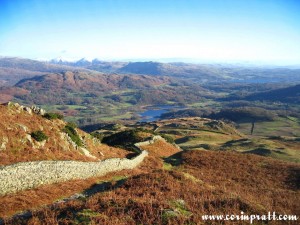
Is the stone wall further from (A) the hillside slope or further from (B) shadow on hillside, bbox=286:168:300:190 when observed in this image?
(B) shadow on hillside, bbox=286:168:300:190

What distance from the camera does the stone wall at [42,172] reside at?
88.7 feet

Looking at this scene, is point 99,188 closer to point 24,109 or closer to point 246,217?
point 246,217

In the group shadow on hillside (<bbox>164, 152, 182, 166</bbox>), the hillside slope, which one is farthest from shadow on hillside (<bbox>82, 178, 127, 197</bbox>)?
shadow on hillside (<bbox>164, 152, 182, 166</bbox>)

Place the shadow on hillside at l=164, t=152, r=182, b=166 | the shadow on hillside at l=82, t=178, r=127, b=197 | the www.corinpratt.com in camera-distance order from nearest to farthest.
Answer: the www.corinpratt.com < the shadow on hillside at l=82, t=178, r=127, b=197 < the shadow on hillside at l=164, t=152, r=182, b=166

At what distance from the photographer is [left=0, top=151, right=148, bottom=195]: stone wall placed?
2703 centimetres

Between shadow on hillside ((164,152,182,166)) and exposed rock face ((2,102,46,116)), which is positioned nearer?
exposed rock face ((2,102,46,116))

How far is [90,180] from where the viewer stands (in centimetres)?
3538

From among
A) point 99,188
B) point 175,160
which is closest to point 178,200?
point 99,188

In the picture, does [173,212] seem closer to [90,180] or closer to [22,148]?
[90,180]

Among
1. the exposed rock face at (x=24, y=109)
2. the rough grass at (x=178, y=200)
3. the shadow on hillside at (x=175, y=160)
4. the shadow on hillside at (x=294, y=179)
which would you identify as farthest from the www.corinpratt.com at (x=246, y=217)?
the exposed rock face at (x=24, y=109)

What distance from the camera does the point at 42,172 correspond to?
30.3 meters

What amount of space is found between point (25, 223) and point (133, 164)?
28826 millimetres

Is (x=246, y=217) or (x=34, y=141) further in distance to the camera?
(x=34, y=141)

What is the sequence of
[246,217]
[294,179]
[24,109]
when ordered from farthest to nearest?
[24,109]
[294,179]
[246,217]
